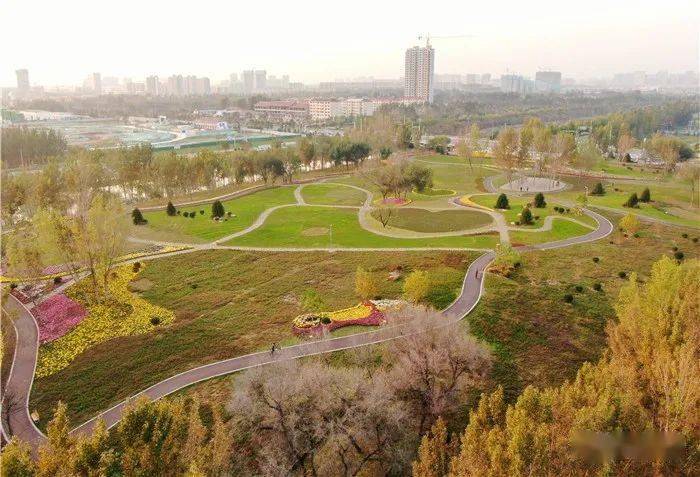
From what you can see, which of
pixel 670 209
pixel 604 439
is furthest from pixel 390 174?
pixel 604 439

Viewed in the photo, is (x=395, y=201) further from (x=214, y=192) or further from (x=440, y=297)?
(x=440, y=297)

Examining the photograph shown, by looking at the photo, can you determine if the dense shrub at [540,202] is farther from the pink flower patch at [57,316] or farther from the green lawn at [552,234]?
the pink flower patch at [57,316]

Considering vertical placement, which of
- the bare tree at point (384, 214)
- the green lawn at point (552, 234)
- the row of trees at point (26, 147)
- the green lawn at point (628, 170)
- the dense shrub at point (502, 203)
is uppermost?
the row of trees at point (26, 147)

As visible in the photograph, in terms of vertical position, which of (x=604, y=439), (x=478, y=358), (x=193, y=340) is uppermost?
(x=604, y=439)

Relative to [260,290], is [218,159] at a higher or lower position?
higher

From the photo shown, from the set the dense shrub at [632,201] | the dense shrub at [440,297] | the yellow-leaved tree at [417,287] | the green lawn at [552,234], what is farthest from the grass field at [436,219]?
the dense shrub at [632,201]

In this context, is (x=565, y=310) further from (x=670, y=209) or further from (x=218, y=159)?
(x=218, y=159)
